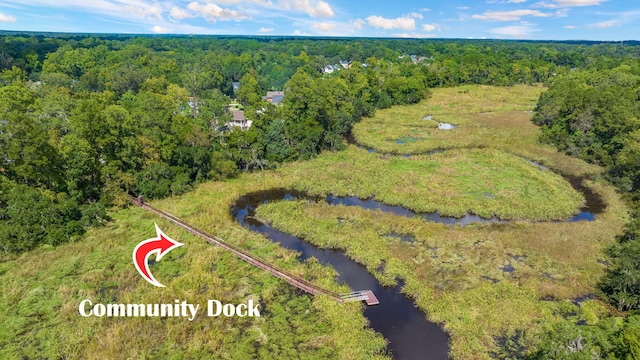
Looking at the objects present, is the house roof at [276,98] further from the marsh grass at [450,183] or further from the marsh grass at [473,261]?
Result: the marsh grass at [473,261]

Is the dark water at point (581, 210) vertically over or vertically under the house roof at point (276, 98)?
under

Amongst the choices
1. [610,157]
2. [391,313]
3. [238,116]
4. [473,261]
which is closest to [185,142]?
[238,116]

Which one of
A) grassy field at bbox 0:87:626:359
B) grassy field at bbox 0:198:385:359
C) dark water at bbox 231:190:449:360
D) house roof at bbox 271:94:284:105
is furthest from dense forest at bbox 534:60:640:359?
house roof at bbox 271:94:284:105

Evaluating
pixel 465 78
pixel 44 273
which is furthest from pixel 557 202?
pixel 465 78

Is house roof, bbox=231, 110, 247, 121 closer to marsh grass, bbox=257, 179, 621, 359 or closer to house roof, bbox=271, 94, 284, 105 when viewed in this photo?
house roof, bbox=271, 94, 284, 105

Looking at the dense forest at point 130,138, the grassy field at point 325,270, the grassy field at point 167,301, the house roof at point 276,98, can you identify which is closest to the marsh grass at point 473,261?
the grassy field at point 325,270
